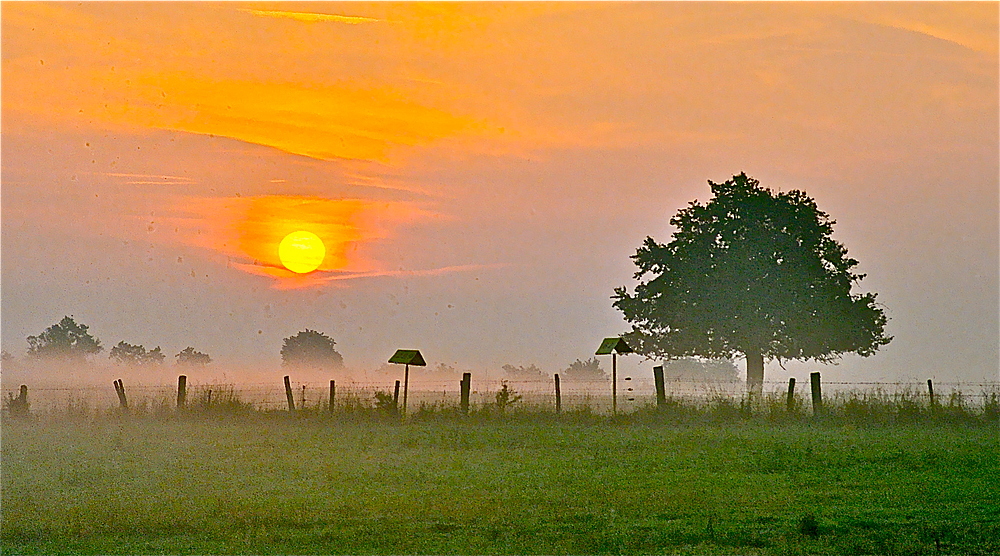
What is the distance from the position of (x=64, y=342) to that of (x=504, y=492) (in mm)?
94556

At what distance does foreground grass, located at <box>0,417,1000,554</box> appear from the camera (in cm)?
1180

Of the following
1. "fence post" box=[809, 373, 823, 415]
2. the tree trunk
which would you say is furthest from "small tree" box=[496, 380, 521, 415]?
the tree trunk

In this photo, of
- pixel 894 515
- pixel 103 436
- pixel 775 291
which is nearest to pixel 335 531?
pixel 894 515

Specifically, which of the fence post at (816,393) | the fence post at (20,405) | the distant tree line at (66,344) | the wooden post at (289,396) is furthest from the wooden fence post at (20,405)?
the distant tree line at (66,344)

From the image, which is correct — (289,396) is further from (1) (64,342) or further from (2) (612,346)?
(1) (64,342)

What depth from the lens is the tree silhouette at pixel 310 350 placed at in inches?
4385

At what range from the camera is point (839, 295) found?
4656 cm

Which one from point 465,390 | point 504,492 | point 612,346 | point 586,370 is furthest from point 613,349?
point 586,370

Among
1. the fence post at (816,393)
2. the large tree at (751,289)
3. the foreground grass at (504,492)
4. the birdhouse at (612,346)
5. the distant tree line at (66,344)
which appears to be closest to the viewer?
the foreground grass at (504,492)

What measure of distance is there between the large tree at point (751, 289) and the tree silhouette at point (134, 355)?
2743 inches

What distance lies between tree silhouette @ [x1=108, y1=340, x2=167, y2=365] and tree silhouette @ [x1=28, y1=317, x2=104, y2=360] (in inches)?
137

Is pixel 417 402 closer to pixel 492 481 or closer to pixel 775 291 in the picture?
pixel 492 481

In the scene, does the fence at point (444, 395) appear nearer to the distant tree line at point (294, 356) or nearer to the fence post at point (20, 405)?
the fence post at point (20, 405)

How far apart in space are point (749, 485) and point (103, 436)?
1688 centimetres
